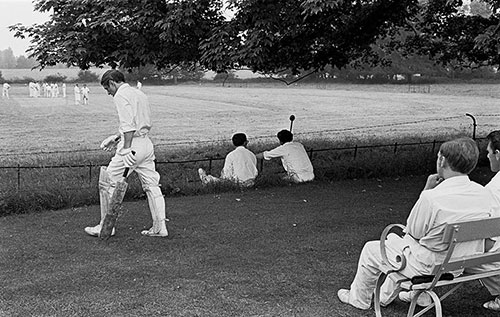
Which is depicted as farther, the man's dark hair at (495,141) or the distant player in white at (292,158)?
the distant player in white at (292,158)

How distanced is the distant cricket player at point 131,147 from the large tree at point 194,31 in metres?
2.00

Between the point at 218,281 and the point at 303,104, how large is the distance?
34.0m

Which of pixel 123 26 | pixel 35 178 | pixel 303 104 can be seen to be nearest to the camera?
pixel 123 26

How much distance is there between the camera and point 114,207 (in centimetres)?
614

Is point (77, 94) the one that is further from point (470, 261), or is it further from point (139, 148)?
point (470, 261)

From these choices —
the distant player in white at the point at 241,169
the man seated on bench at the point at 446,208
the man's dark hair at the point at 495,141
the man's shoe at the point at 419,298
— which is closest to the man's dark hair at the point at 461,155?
the man seated on bench at the point at 446,208

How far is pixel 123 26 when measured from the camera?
8484 millimetres

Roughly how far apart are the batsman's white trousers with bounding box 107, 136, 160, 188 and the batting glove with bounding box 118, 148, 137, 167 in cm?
7

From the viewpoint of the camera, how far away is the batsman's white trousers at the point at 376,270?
394cm

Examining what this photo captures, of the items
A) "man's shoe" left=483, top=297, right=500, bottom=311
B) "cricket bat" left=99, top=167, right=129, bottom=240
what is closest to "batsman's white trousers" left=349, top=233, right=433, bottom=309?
"man's shoe" left=483, top=297, right=500, bottom=311

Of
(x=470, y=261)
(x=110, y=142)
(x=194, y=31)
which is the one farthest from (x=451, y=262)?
(x=194, y=31)

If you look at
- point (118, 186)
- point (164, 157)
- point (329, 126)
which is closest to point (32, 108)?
point (329, 126)

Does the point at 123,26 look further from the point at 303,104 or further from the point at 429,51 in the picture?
the point at 303,104

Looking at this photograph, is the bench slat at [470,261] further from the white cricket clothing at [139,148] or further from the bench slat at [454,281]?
the white cricket clothing at [139,148]
